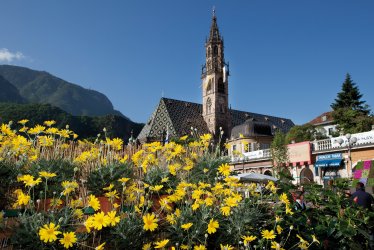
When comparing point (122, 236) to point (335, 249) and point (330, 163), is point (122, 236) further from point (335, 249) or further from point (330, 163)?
point (330, 163)

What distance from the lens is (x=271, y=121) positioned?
240 feet

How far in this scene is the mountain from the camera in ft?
290

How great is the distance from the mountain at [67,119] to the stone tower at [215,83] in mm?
27192

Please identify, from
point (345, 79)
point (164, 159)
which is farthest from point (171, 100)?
point (164, 159)

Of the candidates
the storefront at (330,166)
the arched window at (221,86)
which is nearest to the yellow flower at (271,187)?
the storefront at (330,166)

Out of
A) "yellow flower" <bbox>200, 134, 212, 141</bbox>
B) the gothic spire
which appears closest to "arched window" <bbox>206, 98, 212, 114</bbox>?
the gothic spire

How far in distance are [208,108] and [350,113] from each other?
32.9 meters

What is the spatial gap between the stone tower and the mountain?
2719cm

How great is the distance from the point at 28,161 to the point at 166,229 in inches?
60.0

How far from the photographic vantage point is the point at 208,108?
6538 centimetres

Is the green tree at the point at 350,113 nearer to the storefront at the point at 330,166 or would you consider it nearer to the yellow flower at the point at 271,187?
the storefront at the point at 330,166

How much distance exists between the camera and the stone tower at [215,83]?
63875mm

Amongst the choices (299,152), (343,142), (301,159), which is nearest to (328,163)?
(301,159)

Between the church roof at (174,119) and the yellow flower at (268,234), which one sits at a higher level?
the church roof at (174,119)
